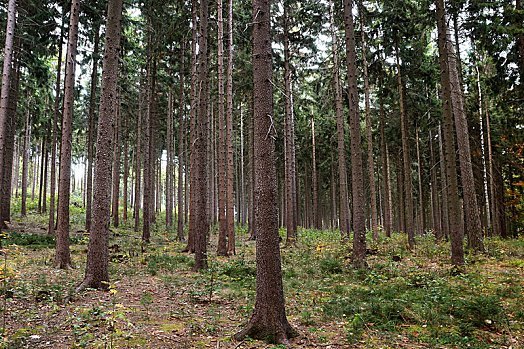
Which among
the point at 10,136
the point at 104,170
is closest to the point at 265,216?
the point at 104,170

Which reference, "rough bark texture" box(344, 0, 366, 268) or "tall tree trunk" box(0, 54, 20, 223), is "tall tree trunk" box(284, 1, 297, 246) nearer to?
"rough bark texture" box(344, 0, 366, 268)

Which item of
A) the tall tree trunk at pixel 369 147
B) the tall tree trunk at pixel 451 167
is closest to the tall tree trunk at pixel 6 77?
the tall tree trunk at pixel 451 167

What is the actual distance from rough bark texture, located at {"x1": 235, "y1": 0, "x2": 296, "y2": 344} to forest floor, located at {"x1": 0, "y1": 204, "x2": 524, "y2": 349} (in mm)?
305

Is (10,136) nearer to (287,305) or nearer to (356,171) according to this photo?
(356,171)

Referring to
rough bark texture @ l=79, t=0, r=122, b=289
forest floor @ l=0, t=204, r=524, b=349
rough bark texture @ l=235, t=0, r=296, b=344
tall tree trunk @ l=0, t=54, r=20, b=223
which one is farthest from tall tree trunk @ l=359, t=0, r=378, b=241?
tall tree trunk @ l=0, t=54, r=20, b=223

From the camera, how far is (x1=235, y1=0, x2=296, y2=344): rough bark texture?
18.5ft

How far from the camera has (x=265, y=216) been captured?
580 centimetres

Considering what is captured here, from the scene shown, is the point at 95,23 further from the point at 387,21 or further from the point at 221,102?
the point at 387,21

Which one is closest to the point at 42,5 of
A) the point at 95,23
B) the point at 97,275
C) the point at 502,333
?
the point at 95,23

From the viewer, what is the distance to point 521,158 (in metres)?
25.7

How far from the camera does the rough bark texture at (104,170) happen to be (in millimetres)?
8828

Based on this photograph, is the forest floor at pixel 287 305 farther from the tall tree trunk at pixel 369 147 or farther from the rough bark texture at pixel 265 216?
Answer: the tall tree trunk at pixel 369 147

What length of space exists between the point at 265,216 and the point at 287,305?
10.5 feet

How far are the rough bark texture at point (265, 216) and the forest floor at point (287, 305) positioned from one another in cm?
31
